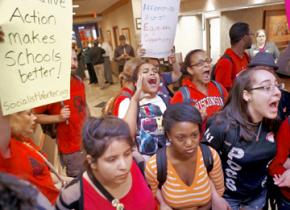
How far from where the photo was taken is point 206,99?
6.95 feet

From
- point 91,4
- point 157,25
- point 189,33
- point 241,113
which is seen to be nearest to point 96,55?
point 91,4

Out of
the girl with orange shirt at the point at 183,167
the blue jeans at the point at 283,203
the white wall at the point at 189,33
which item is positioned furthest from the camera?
the white wall at the point at 189,33

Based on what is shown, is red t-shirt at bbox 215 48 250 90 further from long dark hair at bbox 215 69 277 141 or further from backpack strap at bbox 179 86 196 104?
long dark hair at bbox 215 69 277 141

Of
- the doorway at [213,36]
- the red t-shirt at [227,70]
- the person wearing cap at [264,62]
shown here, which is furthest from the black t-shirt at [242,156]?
the doorway at [213,36]

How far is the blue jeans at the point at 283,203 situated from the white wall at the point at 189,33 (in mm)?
8836

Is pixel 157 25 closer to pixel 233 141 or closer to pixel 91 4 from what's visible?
pixel 233 141

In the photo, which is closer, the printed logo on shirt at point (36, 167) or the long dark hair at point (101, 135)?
the long dark hair at point (101, 135)

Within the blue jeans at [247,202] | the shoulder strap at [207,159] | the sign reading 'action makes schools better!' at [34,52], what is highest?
the sign reading 'action makes schools better!' at [34,52]

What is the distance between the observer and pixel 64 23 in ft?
4.11

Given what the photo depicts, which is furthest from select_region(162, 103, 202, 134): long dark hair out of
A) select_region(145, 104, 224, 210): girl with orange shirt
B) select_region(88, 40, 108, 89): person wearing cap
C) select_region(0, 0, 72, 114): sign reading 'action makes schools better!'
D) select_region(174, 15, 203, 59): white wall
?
select_region(88, 40, 108, 89): person wearing cap

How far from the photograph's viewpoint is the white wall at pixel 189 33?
386 inches

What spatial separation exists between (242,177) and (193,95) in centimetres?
75

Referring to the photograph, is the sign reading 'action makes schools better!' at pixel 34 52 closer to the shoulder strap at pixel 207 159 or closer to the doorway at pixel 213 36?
the shoulder strap at pixel 207 159

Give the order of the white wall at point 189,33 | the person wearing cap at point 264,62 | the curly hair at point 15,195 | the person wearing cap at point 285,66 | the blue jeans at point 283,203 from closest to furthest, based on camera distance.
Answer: the curly hair at point 15,195 → the blue jeans at point 283,203 → the person wearing cap at point 264,62 → the person wearing cap at point 285,66 → the white wall at point 189,33
